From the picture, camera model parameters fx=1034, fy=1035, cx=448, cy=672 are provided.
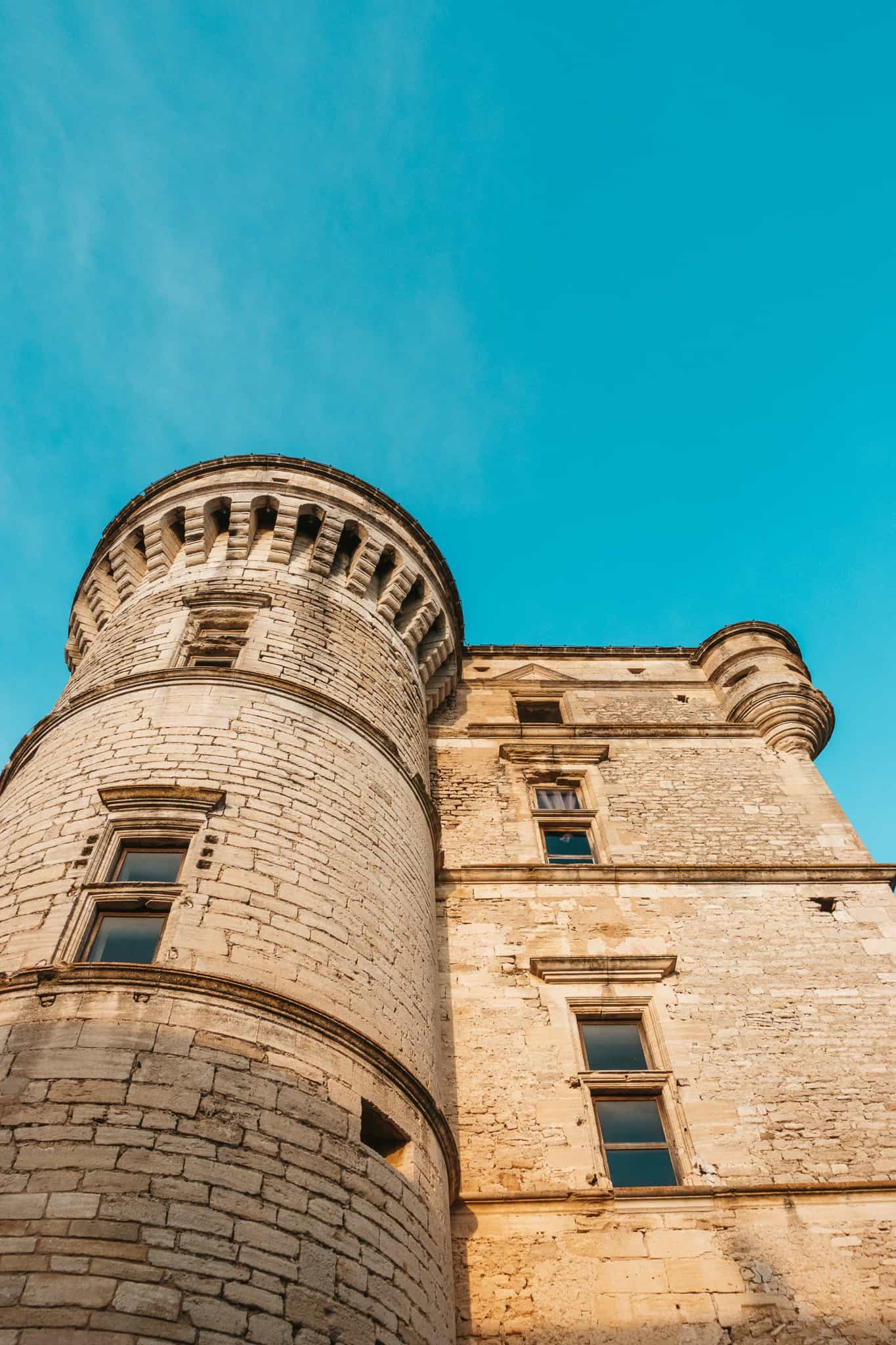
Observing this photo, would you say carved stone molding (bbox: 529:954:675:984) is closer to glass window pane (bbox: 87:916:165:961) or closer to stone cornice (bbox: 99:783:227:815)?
stone cornice (bbox: 99:783:227:815)

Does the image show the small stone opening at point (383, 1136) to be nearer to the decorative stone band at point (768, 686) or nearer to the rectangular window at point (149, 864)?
the rectangular window at point (149, 864)

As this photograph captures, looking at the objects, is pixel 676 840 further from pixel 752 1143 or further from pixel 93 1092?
pixel 93 1092

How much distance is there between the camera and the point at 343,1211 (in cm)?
612

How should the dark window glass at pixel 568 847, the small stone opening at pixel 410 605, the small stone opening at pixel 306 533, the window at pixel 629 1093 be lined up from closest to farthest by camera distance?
1. the window at pixel 629 1093
2. the dark window glass at pixel 568 847
3. the small stone opening at pixel 306 533
4. the small stone opening at pixel 410 605

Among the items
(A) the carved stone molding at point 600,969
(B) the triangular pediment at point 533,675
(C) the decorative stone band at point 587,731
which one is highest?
(B) the triangular pediment at point 533,675

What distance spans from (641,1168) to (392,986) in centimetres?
295

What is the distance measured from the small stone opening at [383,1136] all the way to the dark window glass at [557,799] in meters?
6.71

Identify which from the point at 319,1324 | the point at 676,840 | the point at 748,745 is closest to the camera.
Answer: the point at 319,1324

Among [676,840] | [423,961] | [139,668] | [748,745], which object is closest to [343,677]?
[139,668]

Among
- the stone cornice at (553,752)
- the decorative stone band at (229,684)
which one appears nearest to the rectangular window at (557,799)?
the stone cornice at (553,752)

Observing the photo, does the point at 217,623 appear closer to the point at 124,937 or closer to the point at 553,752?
the point at 124,937

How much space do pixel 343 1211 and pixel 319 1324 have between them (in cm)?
71

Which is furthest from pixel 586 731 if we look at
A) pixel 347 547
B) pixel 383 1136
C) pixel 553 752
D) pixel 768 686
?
pixel 383 1136

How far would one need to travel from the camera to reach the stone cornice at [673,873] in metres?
11.9
